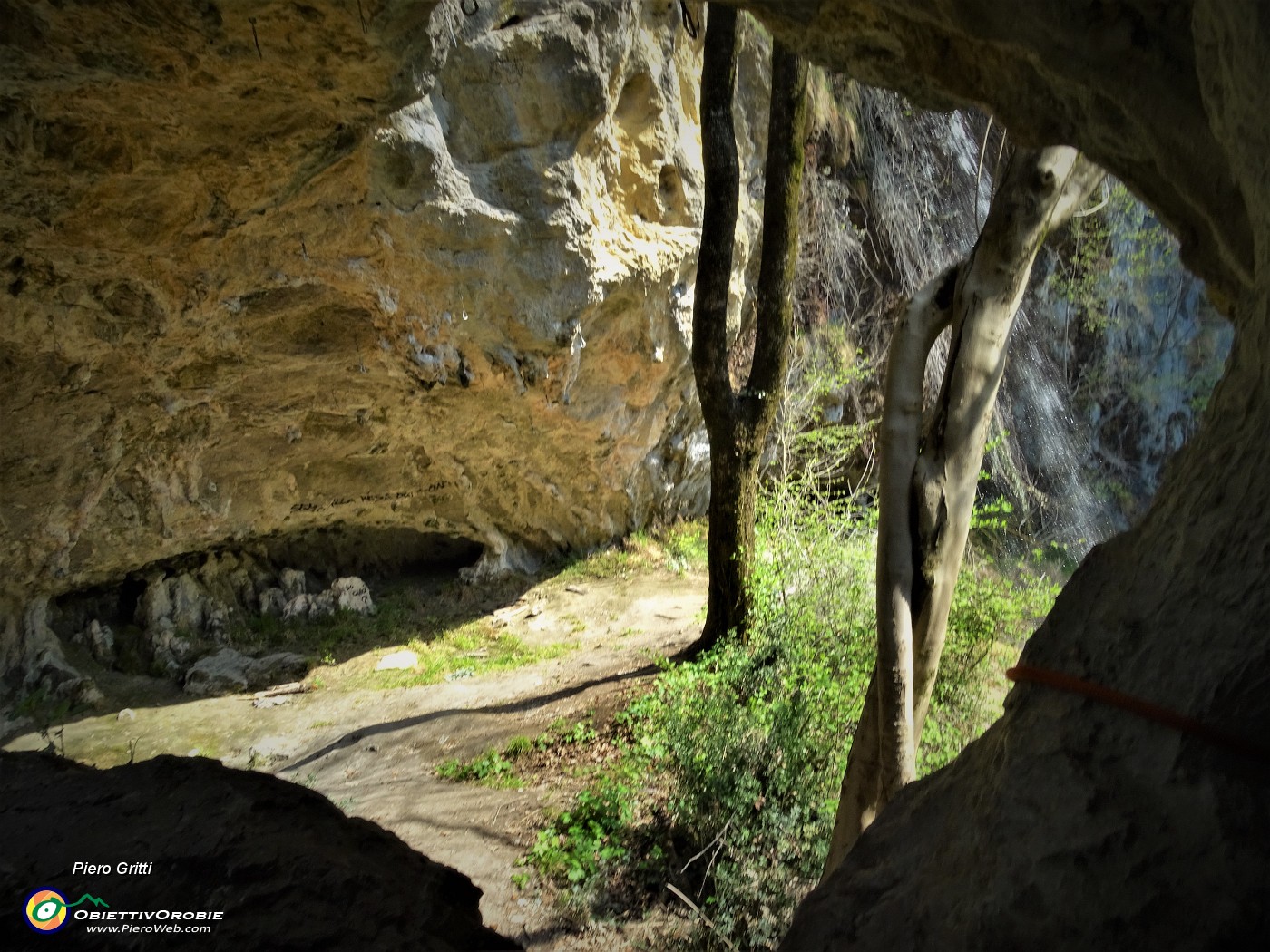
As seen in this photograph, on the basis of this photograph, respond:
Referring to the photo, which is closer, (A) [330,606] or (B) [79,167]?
(B) [79,167]

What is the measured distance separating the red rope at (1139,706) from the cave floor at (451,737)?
227 cm

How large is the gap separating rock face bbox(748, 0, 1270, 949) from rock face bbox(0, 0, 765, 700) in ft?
5.66

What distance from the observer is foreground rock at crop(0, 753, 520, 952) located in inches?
50.4

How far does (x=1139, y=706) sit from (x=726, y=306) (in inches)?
149

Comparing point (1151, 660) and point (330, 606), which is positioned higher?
point (1151, 660)

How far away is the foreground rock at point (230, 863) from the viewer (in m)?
1.28

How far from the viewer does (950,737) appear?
3.55m

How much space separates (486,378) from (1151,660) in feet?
18.5

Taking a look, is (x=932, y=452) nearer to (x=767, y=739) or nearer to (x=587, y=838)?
(x=767, y=739)

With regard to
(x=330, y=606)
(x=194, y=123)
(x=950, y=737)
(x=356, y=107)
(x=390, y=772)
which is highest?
(x=356, y=107)

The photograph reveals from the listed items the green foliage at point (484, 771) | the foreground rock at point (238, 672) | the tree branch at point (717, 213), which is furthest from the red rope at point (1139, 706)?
the foreground rock at point (238, 672)

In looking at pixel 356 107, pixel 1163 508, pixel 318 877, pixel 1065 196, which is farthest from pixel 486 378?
pixel 1163 508

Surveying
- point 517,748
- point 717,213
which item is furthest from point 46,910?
point 717,213

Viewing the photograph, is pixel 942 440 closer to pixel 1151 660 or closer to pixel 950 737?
pixel 1151 660
